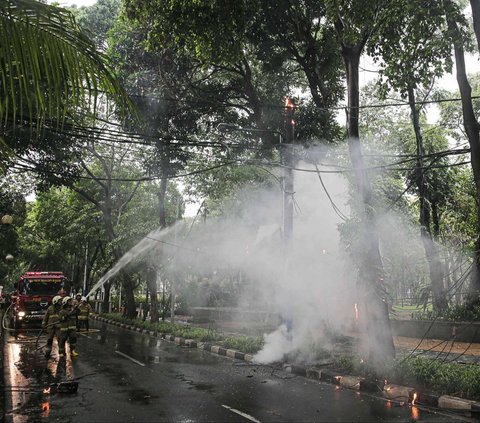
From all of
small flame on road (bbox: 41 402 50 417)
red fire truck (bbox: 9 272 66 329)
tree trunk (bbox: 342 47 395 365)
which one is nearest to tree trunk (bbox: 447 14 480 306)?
tree trunk (bbox: 342 47 395 365)

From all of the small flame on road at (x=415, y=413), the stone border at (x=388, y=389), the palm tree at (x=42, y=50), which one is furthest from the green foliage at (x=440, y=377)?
the palm tree at (x=42, y=50)

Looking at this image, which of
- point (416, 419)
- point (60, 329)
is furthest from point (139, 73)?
point (416, 419)

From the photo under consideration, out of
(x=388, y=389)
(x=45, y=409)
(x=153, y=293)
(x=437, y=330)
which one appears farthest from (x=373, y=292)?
(x=153, y=293)

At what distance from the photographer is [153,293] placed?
71.1 ft

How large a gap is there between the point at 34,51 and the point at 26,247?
40.2 m

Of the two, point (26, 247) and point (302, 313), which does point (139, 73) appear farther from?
point (26, 247)

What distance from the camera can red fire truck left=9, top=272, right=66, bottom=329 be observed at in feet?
67.6

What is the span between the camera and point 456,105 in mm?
22766

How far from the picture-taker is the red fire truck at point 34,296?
20594 millimetres

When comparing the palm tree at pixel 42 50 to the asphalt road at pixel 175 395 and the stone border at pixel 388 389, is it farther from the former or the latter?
the stone border at pixel 388 389

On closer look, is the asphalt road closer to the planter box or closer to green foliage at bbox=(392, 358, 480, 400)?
green foliage at bbox=(392, 358, 480, 400)

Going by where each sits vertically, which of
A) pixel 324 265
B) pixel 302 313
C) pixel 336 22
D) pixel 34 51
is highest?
pixel 336 22

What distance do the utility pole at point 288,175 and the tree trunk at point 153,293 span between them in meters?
11.5

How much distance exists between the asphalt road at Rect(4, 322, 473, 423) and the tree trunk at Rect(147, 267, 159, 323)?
898 cm
